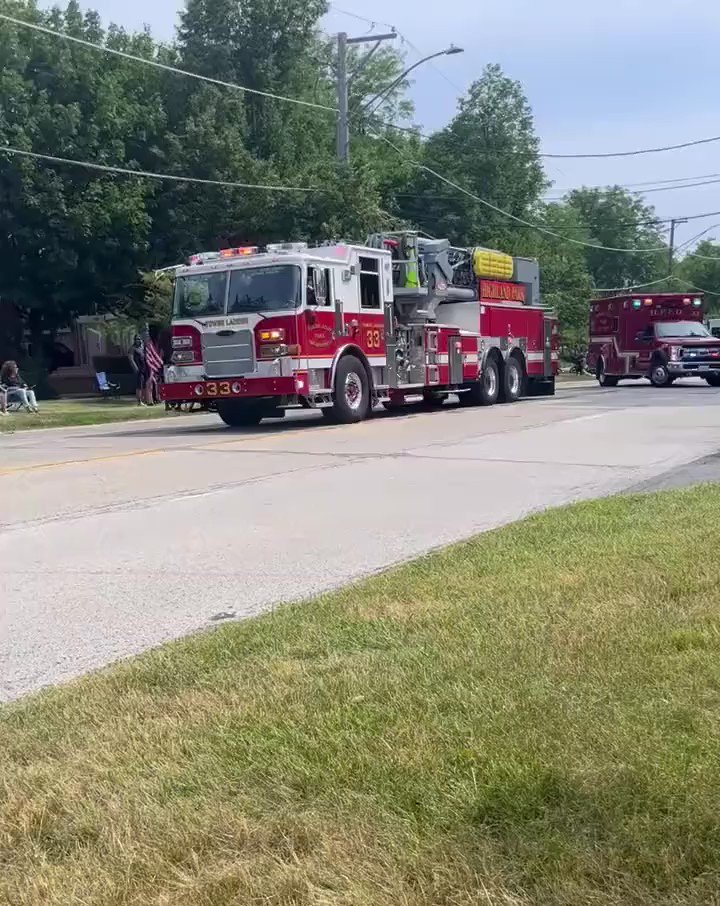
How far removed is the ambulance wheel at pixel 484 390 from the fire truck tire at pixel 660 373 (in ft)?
33.1

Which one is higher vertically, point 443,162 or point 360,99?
point 360,99

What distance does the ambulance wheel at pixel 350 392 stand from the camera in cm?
1855

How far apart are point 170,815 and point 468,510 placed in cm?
641

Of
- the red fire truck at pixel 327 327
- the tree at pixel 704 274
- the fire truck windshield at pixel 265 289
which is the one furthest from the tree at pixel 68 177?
the tree at pixel 704 274

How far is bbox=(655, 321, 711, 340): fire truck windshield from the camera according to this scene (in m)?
33.5

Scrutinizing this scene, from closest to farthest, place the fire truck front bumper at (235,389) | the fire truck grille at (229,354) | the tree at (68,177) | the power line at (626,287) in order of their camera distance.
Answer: the fire truck front bumper at (235,389) → the fire truck grille at (229,354) → the tree at (68,177) → the power line at (626,287)

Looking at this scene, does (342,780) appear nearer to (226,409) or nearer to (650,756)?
(650,756)

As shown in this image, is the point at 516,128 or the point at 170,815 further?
the point at 516,128

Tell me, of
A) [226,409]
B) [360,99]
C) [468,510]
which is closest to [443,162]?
[360,99]

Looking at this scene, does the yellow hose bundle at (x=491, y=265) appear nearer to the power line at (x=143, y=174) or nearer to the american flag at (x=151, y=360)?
the american flag at (x=151, y=360)

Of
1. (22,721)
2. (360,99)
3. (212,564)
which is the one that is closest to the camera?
(22,721)

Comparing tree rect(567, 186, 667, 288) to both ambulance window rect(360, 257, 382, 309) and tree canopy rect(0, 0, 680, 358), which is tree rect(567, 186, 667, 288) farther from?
ambulance window rect(360, 257, 382, 309)

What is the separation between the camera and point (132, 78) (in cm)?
3547

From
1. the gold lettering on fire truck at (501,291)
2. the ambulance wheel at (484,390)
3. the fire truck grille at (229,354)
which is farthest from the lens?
the gold lettering on fire truck at (501,291)
